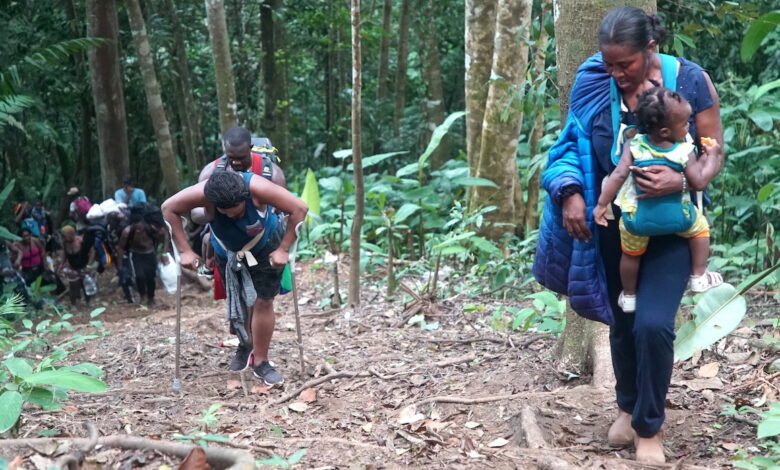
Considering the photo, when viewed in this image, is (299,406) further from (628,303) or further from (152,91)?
(152,91)

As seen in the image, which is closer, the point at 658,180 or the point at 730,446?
the point at 658,180

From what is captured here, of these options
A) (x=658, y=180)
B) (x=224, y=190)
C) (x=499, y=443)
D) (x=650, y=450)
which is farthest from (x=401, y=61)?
(x=658, y=180)

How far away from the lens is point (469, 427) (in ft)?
14.6

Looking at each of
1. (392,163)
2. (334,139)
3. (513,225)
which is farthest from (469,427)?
(334,139)

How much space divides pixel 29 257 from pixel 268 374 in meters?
8.50

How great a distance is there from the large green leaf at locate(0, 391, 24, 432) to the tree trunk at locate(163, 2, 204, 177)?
13.4m

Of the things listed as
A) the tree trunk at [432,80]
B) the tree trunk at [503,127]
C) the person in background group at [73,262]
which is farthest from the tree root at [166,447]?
the tree trunk at [432,80]

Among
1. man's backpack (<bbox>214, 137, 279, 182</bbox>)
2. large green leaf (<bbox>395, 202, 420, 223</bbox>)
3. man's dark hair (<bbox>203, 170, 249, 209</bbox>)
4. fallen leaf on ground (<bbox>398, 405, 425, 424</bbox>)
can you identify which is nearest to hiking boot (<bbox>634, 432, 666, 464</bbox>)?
fallen leaf on ground (<bbox>398, 405, 425, 424</bbox>)

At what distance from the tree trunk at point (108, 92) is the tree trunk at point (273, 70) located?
3112 millimetres

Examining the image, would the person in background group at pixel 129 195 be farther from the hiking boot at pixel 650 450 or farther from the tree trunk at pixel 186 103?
the hiking boot at pixel 650 450

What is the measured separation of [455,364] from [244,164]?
1.99 m

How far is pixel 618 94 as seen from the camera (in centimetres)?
342

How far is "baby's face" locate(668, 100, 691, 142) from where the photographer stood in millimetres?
3109

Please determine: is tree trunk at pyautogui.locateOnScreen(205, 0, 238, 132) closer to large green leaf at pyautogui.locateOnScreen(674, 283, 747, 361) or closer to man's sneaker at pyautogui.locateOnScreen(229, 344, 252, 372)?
man's sneaker at pyautogui.locateOnScreen(229, 344, 252, 372)
